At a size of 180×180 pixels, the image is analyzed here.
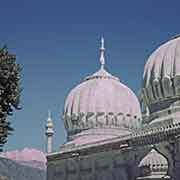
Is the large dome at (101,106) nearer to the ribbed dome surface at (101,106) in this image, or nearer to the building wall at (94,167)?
the ribbed dome surface at (101,106)

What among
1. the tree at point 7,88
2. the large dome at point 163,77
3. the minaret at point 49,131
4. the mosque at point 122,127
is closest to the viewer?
the tree at point 7,88

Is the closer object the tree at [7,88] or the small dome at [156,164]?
the tree at [7,88]

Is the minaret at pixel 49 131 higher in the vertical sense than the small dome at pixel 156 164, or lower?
higher

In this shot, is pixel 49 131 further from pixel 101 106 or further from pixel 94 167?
pixel 94 167

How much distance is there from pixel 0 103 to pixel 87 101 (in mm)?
12718

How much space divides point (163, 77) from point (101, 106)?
5.55m

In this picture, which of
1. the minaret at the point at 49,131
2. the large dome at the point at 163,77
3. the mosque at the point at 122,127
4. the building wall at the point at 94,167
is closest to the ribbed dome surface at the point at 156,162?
the mosque at the point at 122,127

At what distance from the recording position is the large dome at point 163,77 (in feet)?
68.8

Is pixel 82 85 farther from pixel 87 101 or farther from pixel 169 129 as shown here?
pixel 169 129

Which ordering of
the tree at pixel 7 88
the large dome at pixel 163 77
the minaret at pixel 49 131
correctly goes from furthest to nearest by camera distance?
the minaret at pixel 49 131 → the large dome at pixel 163 77 → the tree at pixel 7 88

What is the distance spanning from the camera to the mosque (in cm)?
1812

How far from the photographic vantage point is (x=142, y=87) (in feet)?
74.3

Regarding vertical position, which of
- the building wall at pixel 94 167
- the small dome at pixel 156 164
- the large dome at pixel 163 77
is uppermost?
the large dome at pixel 163 77

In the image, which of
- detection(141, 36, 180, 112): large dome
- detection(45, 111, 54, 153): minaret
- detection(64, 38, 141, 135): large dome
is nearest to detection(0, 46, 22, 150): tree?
detection(141, 36, 180, 112): large dome
